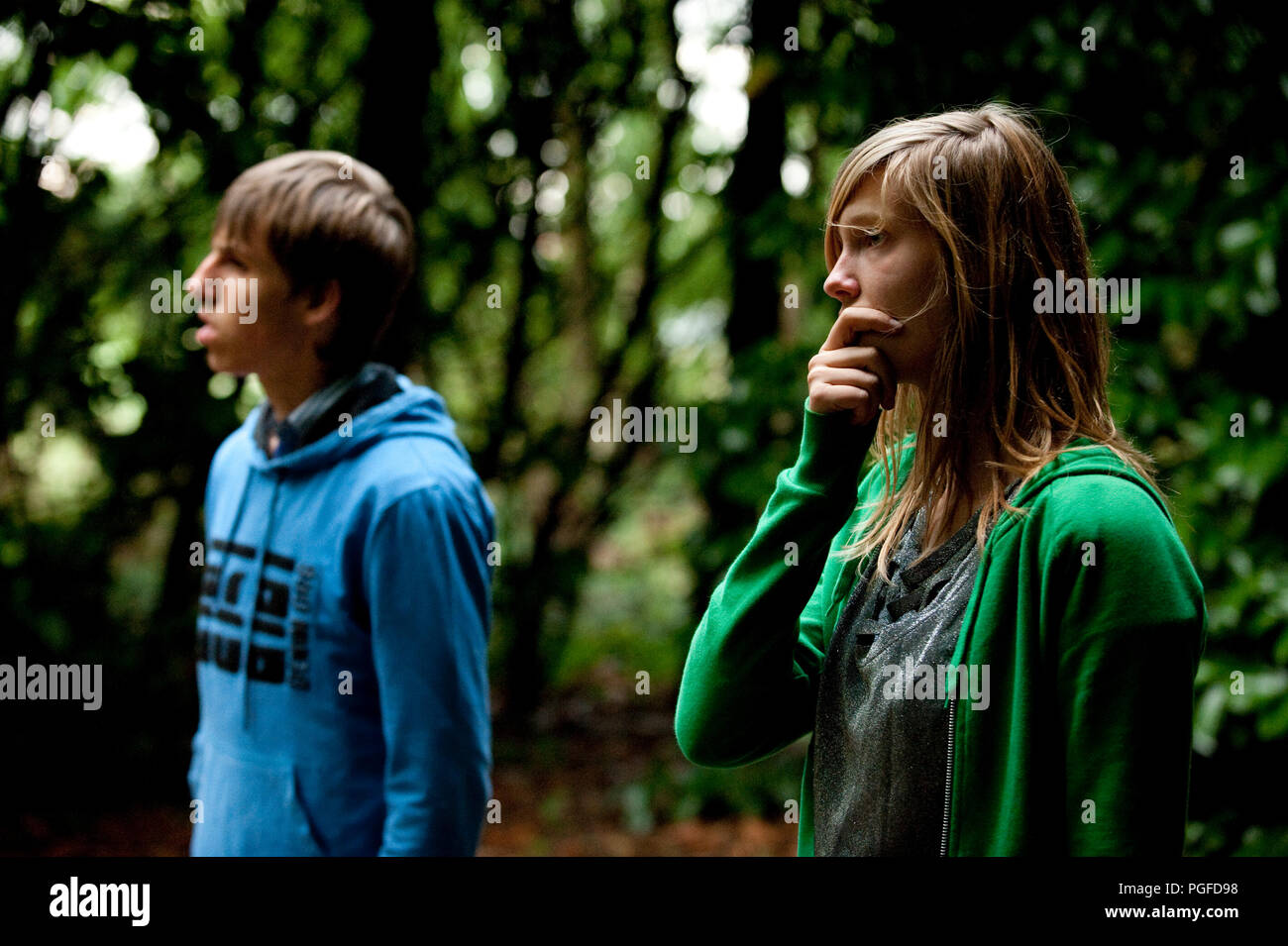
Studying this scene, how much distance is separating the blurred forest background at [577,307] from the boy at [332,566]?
1492 millimetres

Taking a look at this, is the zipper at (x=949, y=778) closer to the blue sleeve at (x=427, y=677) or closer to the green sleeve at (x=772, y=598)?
the green sleeve at (x=772, y=598)

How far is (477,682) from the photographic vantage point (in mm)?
1983

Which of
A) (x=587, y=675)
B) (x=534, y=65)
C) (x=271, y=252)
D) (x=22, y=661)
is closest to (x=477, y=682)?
(x=271, y=252)

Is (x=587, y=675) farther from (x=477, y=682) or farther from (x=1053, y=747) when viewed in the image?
(x=1053, y=747)

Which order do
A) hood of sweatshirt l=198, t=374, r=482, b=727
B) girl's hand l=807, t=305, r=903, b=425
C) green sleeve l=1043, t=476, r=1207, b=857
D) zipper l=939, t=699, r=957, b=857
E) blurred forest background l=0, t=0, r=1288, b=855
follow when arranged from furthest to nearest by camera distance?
blurred forest background l=0, t=0, r=1288, b=855
hood of sweatshirt l=198, t=374, r=482, b=727
girl's hand l=807, t=305, r=903, b=425
zipper l=939, t=699, r=957, b=857
green sleeve l=1043, t=476, r=1207, b=857

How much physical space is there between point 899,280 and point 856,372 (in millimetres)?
143

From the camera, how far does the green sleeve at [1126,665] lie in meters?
1.19

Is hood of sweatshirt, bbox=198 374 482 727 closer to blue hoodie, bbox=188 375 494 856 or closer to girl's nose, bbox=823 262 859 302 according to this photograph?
blue hoodie, bbox=188 375 494 856

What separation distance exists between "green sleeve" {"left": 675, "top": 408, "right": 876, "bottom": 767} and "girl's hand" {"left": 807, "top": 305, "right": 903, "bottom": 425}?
31 mm

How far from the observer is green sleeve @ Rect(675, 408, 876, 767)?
1.46 m

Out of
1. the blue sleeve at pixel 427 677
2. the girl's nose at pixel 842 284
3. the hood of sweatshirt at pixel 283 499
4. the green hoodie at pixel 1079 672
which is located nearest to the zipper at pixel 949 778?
the green hoodie at pixel 1079 672

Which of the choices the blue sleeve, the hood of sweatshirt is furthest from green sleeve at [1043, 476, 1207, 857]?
the hood of sweatshirt

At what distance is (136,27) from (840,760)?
9.80 ft
